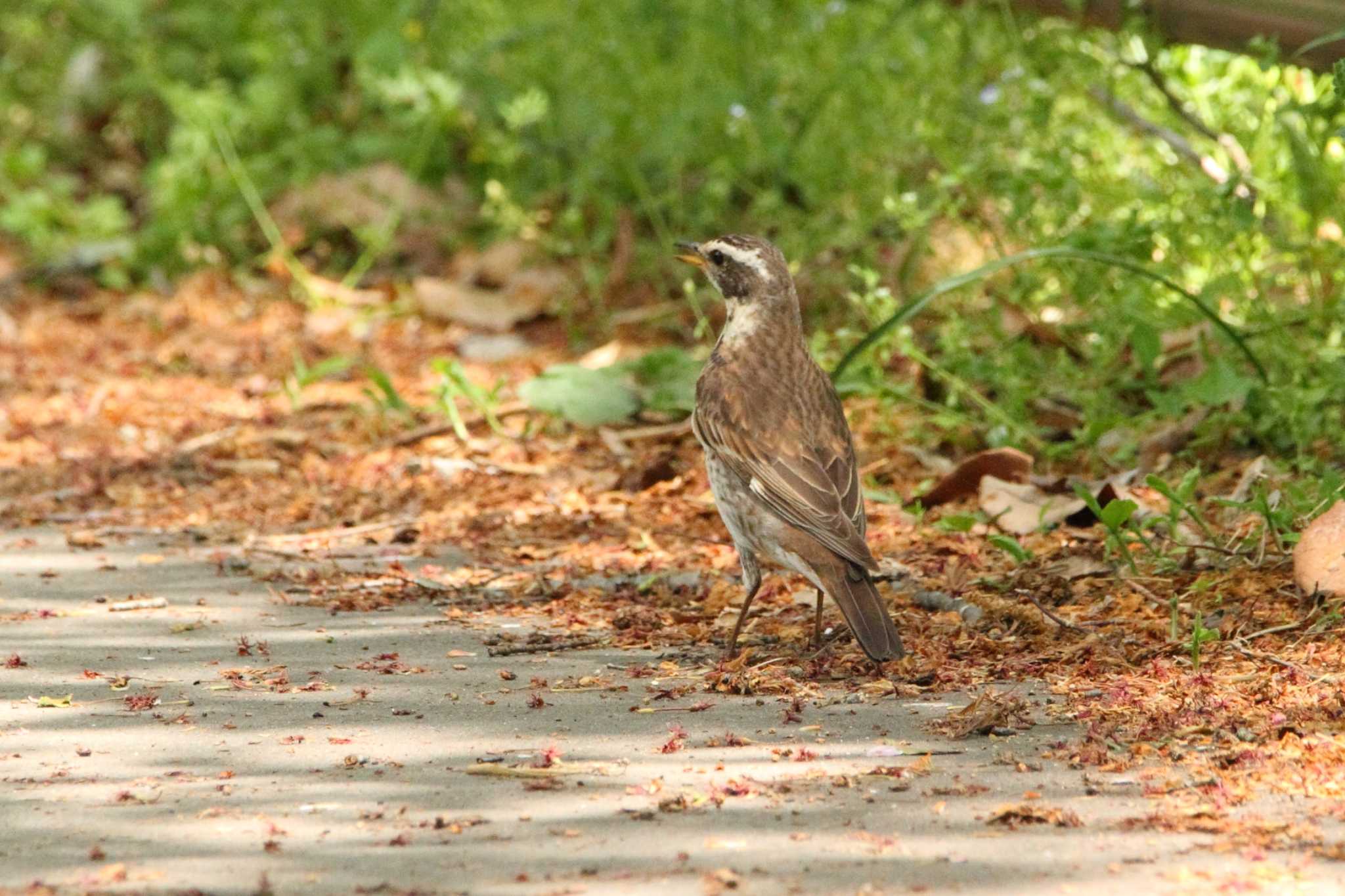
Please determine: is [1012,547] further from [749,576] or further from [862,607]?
[749,576]

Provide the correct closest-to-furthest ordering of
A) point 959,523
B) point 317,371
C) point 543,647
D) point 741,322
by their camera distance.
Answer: point 543,647
point 959,523
point 741,322
point 317,371

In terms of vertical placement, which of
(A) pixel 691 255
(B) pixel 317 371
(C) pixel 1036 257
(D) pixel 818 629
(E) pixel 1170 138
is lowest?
(D) pixel 818 629

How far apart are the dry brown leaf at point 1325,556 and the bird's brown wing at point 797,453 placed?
3.76ft

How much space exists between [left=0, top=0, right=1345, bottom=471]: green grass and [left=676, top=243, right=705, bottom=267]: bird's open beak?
45cm

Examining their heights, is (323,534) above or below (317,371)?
below

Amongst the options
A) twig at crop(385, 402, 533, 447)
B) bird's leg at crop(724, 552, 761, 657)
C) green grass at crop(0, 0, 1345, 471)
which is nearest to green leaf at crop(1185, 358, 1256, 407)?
green grass at crop(0, 0, 1345, 471)

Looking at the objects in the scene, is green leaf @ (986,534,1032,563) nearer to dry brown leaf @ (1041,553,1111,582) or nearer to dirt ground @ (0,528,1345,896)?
dry brown leaf @ (1041,553,1111,582)

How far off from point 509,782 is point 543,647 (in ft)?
4.44

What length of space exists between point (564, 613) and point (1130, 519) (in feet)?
5.99

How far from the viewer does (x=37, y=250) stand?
11672 mm

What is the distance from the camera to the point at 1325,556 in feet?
16.4

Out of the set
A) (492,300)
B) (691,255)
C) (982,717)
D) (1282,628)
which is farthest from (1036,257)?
(492,300)

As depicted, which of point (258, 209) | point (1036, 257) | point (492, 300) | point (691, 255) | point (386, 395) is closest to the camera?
point (1036, 257)

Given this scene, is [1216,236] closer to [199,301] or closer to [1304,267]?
[1304,267]
